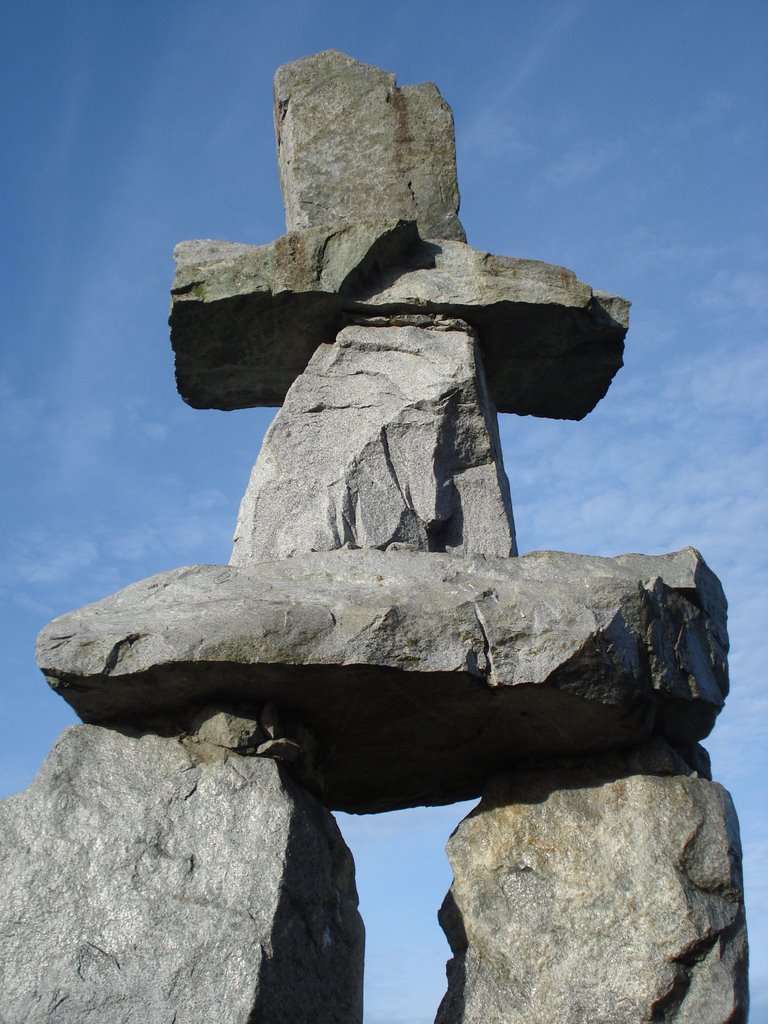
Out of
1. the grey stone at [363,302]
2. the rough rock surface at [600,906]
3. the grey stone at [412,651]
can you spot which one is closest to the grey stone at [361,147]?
the grey stone at [363,302]

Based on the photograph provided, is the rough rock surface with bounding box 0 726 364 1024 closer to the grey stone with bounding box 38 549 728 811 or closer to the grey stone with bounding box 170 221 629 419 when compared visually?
the grey stone with bounding box 38 549 728 811

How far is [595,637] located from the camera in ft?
13.8

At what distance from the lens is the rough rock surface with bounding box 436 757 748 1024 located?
4.14 metres

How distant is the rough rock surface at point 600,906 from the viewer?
414cm

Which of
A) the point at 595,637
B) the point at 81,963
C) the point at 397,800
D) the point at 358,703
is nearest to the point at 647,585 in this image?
the point at 595,637

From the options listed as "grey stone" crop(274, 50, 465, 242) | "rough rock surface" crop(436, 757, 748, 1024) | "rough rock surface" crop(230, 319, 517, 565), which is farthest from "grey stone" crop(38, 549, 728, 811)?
"grey stone" crop(274, 50, 465, 242)

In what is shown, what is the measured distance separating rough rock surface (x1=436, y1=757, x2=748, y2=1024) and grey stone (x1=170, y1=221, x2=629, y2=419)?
217cm

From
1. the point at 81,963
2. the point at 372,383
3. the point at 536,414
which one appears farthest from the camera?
the point at 536,414

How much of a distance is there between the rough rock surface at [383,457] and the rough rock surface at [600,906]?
1112mm

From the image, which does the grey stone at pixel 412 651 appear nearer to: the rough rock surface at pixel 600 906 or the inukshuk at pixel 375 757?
the inukshuk at pixel 375 757

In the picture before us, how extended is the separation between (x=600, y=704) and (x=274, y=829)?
1.18 m

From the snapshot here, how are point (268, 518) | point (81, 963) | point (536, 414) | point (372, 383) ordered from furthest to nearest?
1. point (536, 414)
2. point (372, 383)
3. point (268, 518)
4. point (81, 963)

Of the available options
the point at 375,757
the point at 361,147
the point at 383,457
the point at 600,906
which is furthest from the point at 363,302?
the point at 600,906

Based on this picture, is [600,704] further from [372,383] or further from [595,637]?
[372,383]
